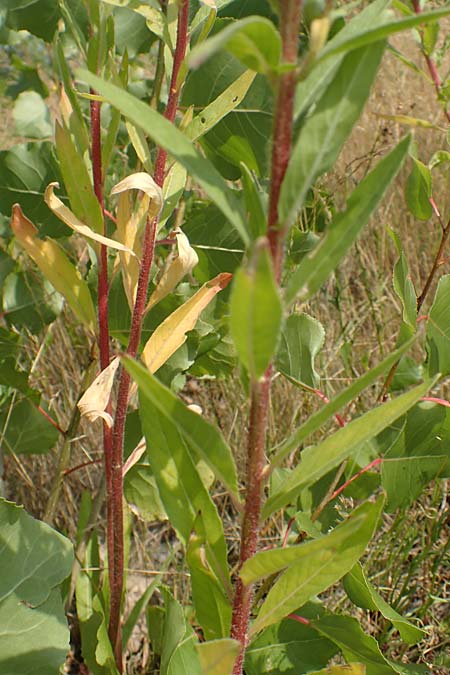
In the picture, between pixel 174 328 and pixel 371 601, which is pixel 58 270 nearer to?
pixel 174 328

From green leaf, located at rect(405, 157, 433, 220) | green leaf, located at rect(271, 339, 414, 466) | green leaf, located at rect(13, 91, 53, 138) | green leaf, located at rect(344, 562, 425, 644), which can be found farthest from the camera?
green leaf, located at rect(13, 91, 53, 138)

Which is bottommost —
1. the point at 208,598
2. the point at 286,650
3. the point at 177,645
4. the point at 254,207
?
the point at 286,650

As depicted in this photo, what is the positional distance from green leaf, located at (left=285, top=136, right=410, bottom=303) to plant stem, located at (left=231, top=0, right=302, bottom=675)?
0.03 m

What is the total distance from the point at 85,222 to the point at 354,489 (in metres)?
0.49

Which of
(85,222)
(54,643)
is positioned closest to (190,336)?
(85,222)

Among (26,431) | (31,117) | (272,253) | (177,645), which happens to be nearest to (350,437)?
(272,253)

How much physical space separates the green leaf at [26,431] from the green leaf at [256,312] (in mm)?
895

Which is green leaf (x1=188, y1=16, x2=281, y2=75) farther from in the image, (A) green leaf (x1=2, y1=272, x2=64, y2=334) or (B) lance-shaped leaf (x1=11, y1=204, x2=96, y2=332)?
(A) green leaf (x1=2, y1=272, x2=64, y2=334)

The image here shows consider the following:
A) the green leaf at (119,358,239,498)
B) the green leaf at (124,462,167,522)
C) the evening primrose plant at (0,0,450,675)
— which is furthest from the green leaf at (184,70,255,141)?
the green leaf at (124,462,167,522)

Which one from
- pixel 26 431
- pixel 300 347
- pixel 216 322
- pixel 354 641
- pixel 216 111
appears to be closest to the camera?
pixel 216 111

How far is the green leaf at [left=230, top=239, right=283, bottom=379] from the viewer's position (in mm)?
401

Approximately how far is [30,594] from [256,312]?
0.61 m

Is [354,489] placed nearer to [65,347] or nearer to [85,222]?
[85,222]

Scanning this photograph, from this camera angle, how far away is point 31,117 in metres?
1.57
